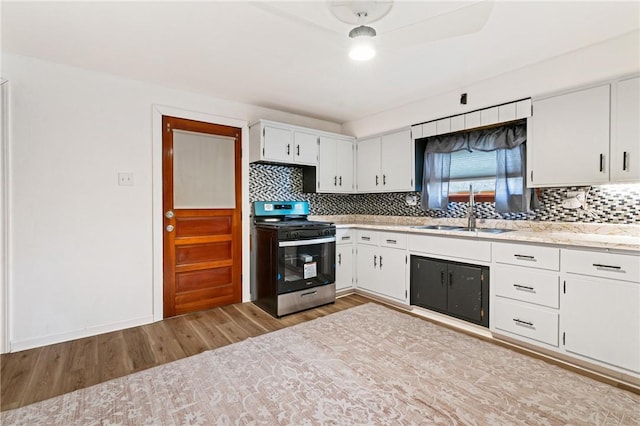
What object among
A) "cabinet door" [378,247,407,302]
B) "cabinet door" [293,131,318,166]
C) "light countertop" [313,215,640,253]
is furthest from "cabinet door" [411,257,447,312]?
"cabinet door" [293,131,318,166]

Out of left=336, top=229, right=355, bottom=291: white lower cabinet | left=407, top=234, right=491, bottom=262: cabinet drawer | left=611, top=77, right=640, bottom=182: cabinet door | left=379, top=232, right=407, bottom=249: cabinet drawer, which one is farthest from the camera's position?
left=336, top=229, right=355, bottom=291: white lower cabinet

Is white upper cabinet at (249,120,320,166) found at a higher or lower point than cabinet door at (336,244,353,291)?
higher

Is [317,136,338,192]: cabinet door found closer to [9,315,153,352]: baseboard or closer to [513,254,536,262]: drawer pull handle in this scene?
[513,254,536,262]: drawer pull handle

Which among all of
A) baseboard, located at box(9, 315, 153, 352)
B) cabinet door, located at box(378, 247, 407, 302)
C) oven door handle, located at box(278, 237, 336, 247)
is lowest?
baseboard, located at box(9, 315, 153, 352)

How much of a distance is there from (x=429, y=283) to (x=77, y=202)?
11.3 ft

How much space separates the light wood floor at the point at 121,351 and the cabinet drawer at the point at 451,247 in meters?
1.16

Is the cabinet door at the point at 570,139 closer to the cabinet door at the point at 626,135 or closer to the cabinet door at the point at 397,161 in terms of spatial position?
the cabinet door at the point at 626,135

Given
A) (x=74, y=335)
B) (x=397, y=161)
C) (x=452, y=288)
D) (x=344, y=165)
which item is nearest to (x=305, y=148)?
(x=344, y=165)

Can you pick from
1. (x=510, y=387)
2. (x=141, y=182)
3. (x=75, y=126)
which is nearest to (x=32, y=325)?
(x=141, y=182)

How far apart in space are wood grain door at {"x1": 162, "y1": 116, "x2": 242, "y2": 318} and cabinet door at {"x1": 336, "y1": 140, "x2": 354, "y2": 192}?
1.37 metres

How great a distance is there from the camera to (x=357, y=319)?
3.09m

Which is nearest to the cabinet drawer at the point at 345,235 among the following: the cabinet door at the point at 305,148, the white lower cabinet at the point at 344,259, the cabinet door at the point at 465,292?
the white lower cabinet at the point at 344,259

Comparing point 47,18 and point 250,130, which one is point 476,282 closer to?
point 250,130

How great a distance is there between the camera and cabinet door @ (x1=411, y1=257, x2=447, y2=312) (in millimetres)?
3053
